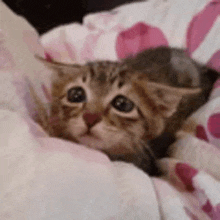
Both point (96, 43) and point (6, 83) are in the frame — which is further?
point (96, 43)

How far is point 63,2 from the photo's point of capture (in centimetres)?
154

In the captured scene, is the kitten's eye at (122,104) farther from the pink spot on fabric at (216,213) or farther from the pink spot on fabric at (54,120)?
the pink spot on fabric at (216,213)

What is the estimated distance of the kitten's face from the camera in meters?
0.69

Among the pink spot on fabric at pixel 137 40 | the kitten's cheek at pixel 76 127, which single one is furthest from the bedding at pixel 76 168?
the pink spot on fabric at pixel 137 40

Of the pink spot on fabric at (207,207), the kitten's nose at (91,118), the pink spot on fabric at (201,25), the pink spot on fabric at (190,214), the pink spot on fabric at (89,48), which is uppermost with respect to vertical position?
the pink spot on fabric at (201,25)

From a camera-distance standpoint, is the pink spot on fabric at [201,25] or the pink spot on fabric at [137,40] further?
the pink spot on fabric at [137,40]

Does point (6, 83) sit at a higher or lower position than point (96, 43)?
higher

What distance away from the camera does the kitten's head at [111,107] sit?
0.69m

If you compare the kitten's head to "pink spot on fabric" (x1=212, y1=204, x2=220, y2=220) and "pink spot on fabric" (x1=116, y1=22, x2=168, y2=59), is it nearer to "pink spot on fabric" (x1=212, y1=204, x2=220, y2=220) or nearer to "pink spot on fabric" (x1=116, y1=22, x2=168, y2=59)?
"pink spot on fabric" (x1=212, y1=204, x2=220, y2=220)

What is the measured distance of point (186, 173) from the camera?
592 millimetres

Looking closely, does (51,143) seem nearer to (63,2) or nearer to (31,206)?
(31,206)

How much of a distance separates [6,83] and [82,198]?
37cm

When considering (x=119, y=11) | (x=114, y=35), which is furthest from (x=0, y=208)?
(x=119, y=11)

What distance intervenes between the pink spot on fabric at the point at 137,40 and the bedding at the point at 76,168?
268 mm
